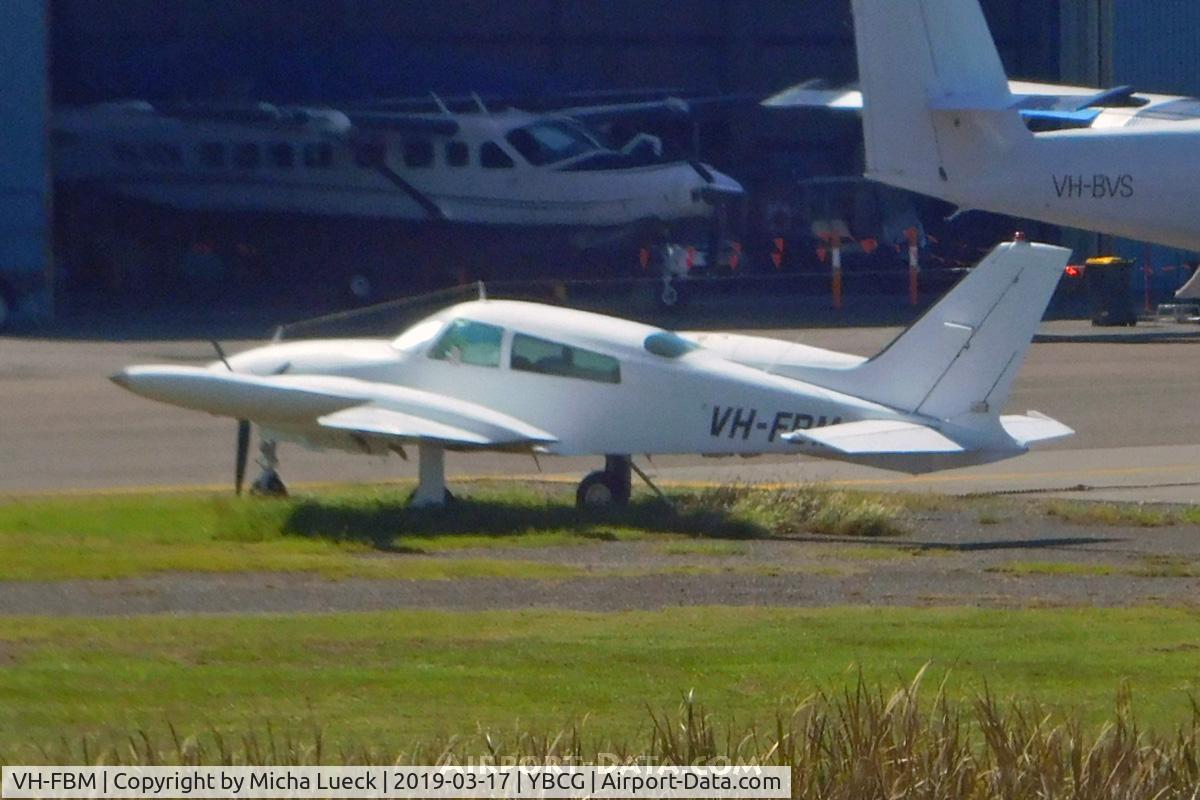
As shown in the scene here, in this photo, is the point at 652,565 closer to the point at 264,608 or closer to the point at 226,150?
the point at 264,608

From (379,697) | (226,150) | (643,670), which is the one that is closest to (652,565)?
(643,670)

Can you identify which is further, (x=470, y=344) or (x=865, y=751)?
(x=470, y=344)

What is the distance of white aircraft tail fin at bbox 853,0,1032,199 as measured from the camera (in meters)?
29.5

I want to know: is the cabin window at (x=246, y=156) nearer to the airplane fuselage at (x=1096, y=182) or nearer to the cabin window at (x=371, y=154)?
the cabin window at (x=371, y=154)

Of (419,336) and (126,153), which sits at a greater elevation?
(126,153)

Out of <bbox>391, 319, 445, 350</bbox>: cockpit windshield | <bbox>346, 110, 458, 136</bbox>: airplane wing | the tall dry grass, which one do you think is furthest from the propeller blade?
<bbox>346, 110, 458, 136</bbox>: airplane wing

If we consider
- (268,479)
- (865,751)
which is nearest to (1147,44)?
(268,479)

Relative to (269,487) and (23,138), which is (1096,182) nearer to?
(269,487)

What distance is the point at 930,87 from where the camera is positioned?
97.7 feet

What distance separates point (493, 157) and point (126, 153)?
7651mm

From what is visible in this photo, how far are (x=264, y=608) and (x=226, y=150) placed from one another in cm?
3231

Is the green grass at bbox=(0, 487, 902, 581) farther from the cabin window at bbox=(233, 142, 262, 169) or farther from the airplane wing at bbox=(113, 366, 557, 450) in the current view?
the cabin window at bbox=(233, 142, 262, 169)

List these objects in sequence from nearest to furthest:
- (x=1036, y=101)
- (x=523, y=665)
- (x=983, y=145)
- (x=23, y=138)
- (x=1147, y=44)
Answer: (x=523, y=665) → (x=983, y=145) → (x=1036, y=101) → (x=23, y=138) → (x=1147, y=44)

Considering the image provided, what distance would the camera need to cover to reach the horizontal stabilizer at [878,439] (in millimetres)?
13086
